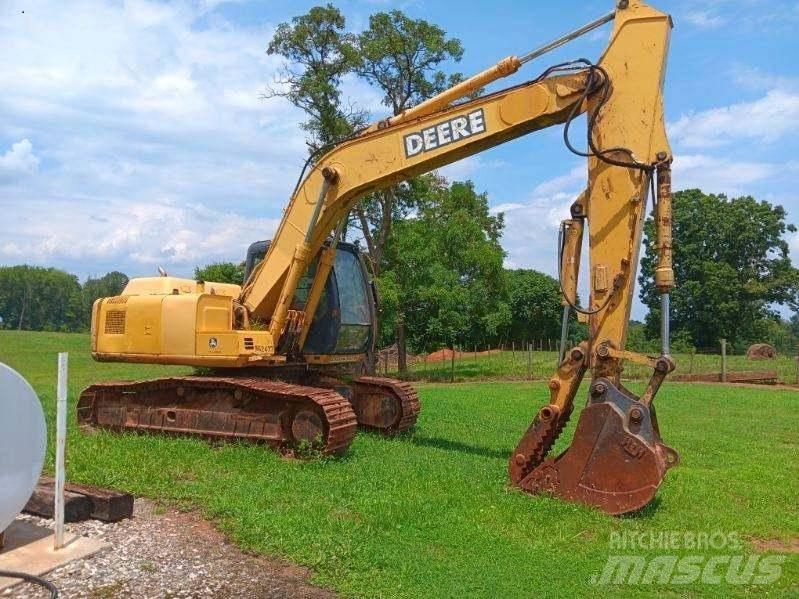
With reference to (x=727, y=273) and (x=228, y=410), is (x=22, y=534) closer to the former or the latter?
(x=228, y=410)

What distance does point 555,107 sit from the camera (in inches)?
292

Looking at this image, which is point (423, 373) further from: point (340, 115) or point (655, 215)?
point (655, 215)

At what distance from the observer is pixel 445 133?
7.93m

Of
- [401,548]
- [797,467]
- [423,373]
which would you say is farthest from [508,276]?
[401,548]

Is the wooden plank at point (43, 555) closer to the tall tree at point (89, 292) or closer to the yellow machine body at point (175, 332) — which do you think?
the yellow machine body at point (175, 332)

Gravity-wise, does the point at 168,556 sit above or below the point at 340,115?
below

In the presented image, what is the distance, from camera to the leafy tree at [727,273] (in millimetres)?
48406

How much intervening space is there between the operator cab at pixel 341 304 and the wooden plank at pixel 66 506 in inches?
166

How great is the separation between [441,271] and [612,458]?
18338 mm

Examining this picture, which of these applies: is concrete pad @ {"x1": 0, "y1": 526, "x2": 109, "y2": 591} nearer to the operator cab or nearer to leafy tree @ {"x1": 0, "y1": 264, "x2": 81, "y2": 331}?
the operator cab

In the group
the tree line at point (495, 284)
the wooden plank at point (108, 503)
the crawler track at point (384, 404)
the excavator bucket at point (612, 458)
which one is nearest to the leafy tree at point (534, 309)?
the tree line at point (495, 284)

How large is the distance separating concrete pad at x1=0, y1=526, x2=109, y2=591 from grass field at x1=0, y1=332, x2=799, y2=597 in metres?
1.02

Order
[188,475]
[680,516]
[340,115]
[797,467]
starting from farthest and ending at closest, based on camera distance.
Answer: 1. [340,115]
2. [797,467]
3. [188,475]
4. [680,516]

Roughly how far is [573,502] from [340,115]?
19649 millimetres
